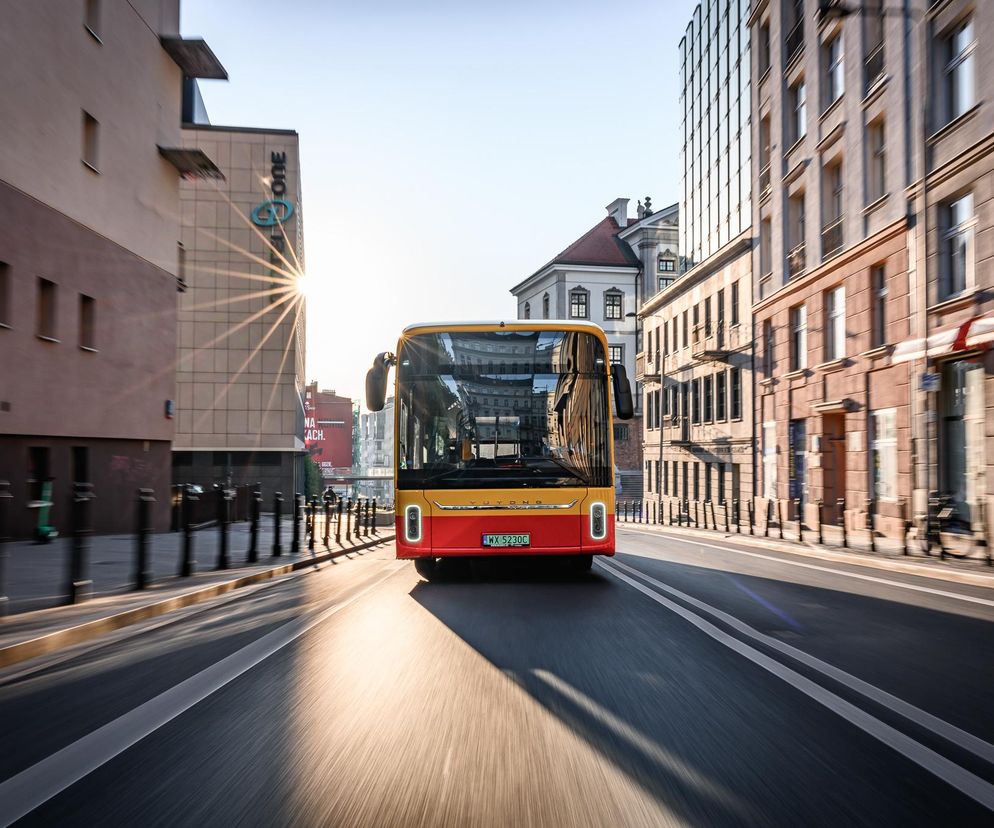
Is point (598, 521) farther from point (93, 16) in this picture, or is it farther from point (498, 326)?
point (93, 16)

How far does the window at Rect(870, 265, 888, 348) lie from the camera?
22.4 m

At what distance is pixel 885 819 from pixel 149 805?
2.48 m

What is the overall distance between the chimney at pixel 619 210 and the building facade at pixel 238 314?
34742 millimetres

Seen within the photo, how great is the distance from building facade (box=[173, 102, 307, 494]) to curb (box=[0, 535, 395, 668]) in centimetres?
3553

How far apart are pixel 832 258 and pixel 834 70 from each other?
545cm

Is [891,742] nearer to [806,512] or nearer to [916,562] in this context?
[916,562]

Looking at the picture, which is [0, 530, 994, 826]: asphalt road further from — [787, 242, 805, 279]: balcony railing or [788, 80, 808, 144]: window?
[788, 80, 808, 144]: window

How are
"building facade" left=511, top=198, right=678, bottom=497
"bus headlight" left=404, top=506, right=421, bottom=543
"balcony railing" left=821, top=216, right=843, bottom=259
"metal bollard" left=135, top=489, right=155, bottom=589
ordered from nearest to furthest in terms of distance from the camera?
"metal bollard" left=135, top=489, right=155, bottom=589
"bus headlight" left=404, top=506, right=421, bottom=543
"balcony railing" left=821, top=216, right=843, bottom=259
"building facade" left=511, top=198, right=678, bottom=497

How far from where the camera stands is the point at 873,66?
2294 cm

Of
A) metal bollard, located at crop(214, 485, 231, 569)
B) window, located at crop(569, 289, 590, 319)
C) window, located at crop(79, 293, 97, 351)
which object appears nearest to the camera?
metal bollard, located at crop(214, 485, 231, 569)

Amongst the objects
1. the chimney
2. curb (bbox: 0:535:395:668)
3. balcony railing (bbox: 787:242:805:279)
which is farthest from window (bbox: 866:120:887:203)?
the chimney

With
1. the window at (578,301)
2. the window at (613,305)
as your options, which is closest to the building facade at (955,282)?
the window at (578,301)

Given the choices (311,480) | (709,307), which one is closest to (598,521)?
(709,307)

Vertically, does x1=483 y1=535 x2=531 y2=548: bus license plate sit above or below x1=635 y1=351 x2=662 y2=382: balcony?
below
